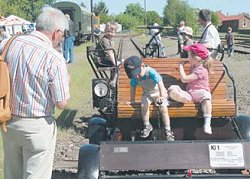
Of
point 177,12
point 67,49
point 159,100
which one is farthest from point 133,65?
point 177,12

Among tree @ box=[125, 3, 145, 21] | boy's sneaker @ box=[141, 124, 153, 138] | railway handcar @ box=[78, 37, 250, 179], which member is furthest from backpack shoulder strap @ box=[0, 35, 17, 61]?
tree @ box=[125, 3, 145, 21]

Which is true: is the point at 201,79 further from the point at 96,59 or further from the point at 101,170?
the point at 96,59

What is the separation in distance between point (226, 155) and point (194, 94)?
3.30ft

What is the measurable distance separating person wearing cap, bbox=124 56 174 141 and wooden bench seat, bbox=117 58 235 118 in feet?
0.30

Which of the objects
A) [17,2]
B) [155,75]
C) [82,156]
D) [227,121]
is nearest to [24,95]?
[82,156]

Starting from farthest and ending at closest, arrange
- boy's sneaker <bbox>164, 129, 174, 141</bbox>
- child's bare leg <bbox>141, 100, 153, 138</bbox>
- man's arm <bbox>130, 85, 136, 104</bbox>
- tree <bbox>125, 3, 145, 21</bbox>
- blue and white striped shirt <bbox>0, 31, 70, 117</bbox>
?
tree <bbox>125, 3, 145, 21</bbox>, man's arm <bbox>130, 85, 136, 104</bbox>, child's bare leg <bbox>141, 100, 153, 138</bbox>, boy's sneaker <bbox>164, 129, 174, 141</bbox>, blue and white striped shirt <bbox>0, 31, 70, 117</bbox>

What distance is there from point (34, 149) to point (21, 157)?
0.75ft

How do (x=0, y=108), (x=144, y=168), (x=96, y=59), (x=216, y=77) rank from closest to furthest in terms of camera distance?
(x=0, y=108) < (x=144, y=168) < (x=216, y=77) < (x=96, y=59)

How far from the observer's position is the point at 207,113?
6047 millimetres

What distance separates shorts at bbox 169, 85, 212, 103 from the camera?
6.15m

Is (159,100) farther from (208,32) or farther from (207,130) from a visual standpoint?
(208,32)

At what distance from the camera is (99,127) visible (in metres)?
6.89

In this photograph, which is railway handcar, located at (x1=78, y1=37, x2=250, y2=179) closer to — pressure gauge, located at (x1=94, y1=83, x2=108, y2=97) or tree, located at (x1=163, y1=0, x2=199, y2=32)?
pressure gauge, located at (x1=94, y1=83, x2=108, y2=97)

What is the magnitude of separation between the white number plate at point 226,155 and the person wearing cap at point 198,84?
0.57 metres
